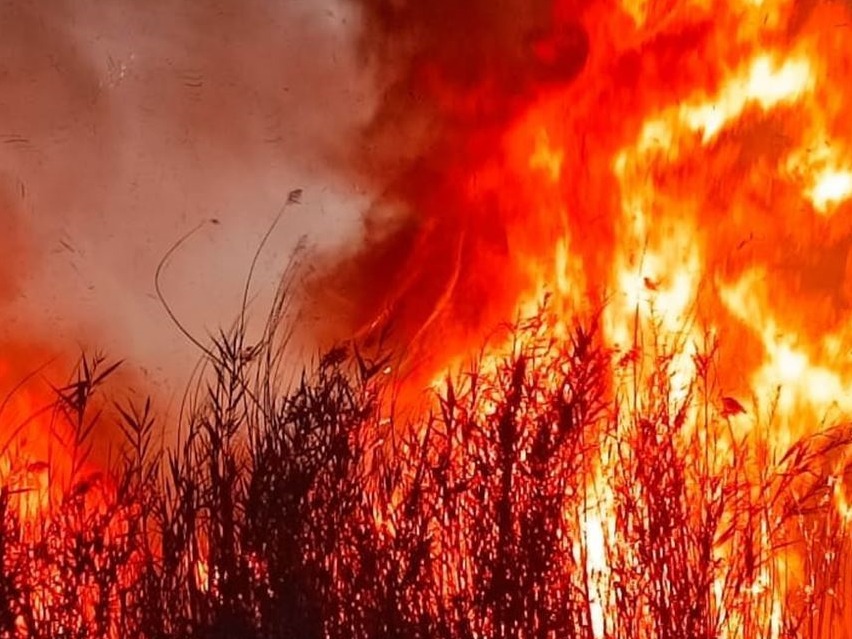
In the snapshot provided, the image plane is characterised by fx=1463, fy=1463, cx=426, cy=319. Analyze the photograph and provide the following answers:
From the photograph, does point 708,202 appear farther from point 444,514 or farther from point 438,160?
point 444,514

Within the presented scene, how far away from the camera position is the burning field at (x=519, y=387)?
4152mm

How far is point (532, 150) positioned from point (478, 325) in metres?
0.65

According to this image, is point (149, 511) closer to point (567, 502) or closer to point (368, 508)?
point (368, 508)

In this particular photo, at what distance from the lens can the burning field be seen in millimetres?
4152

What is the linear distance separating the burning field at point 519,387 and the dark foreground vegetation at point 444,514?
0.03 feet

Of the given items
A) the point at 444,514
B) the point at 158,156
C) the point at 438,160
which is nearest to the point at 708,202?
the point at 438,160

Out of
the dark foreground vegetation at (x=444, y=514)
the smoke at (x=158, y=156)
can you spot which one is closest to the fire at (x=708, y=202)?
the dark foreground vegetation at (x=444, y=514)

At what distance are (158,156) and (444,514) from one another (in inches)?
57.6

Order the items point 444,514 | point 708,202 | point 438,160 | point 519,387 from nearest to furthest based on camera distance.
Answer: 1. point 444,514
2. point 519,387
3. point 438,160
4. point 708,202

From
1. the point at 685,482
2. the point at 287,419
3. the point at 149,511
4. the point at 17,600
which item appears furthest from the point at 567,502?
the point at 17,600

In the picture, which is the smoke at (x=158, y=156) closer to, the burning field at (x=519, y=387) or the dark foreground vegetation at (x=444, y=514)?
the burning field at (x=519, y=387)

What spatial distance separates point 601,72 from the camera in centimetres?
512

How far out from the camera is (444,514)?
4.42 m

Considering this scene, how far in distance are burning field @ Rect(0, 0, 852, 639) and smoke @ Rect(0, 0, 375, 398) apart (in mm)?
75
